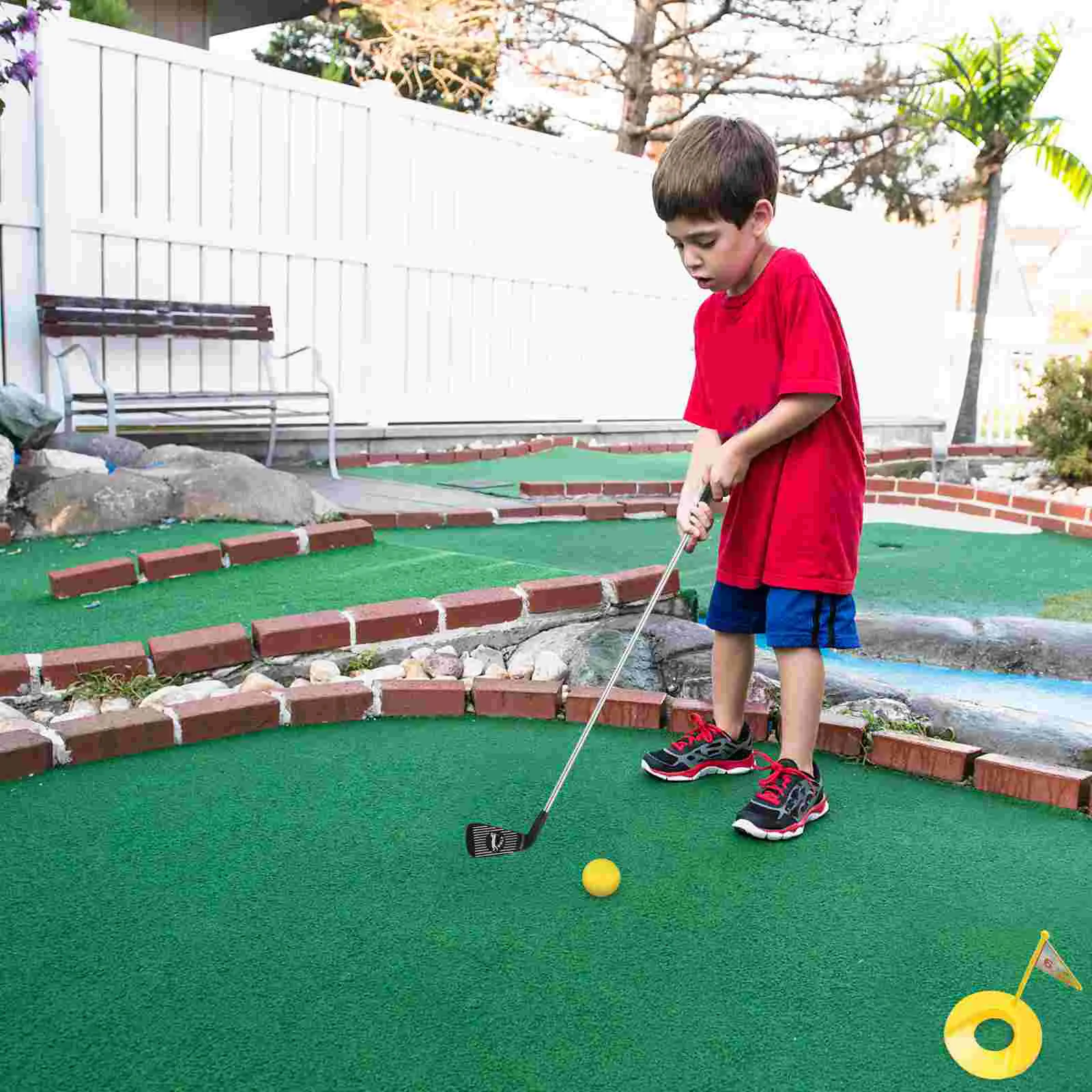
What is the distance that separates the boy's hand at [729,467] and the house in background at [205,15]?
41.4 ft

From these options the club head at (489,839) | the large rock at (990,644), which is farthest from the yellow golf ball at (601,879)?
the large rock at (990,644)

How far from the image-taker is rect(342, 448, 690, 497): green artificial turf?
716cm

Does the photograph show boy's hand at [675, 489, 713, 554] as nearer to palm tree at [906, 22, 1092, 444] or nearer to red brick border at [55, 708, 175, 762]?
red brick border at [55, 708, 175, 762]

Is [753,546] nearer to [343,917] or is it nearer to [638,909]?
[638,909]

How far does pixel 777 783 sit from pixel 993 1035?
0.77 meters

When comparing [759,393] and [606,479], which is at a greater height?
[759,393]

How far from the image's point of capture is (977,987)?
1812 millimetres

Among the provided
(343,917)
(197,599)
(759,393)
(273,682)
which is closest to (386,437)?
(197,599)

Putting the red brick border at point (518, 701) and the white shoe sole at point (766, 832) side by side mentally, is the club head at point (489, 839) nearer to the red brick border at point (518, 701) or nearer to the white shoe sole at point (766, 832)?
the white shoe sole at point (766, 832)

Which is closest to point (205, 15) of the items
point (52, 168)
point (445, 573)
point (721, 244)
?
point (52, 168)

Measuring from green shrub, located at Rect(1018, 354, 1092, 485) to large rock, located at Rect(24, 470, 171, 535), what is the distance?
576 cm

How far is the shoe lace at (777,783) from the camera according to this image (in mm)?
2365

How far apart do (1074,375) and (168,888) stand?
7485 mm

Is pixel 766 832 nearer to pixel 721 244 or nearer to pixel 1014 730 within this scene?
pixel 1014 730
